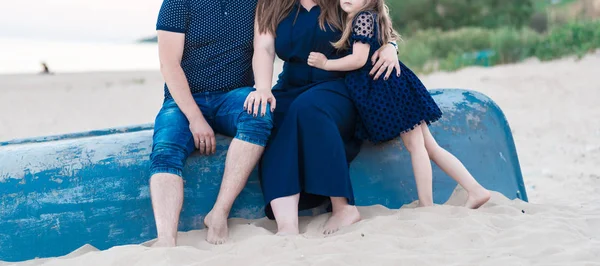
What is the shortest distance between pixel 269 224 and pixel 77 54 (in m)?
17.3

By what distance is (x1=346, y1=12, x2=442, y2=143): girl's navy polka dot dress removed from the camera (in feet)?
11.4

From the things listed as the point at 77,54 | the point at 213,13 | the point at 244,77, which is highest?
the point at 213,13

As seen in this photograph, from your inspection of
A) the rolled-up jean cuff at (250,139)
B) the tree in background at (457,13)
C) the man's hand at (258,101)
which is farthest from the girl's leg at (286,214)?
the tree in background at (457,13)

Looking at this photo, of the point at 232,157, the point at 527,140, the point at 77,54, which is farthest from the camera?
the point at 77,54

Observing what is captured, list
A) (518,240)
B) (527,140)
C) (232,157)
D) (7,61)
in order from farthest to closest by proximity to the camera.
→ (7,61)
(527,140)
(232,157)
(518,240)

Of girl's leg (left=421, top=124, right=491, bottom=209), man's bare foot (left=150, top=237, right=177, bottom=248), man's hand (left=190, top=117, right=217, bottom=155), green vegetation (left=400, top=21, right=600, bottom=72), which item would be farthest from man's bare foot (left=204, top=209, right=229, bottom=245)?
green vegetation (left=400, top=21, right=600, bottom=72)

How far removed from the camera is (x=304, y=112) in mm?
3330

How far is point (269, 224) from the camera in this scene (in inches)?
136

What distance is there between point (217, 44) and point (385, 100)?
0.81m

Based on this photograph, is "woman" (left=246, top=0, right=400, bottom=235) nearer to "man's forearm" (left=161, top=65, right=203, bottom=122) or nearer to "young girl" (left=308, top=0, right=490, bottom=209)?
"young girl" (left=308, top=0, right=490, bottom=209)

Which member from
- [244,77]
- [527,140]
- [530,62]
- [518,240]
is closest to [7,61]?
[530,62]

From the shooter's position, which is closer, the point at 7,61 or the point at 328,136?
the point at 328,136

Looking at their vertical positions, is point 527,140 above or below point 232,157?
below

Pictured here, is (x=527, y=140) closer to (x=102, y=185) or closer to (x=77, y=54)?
(x=102, y=185)
